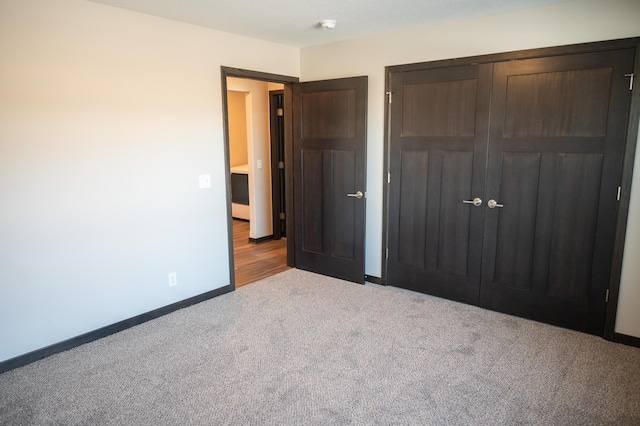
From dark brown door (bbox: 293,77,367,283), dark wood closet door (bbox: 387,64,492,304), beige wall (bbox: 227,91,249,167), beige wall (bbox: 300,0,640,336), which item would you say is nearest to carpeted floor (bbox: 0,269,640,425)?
dark wood closet door (bbox: 387,64,492,304)

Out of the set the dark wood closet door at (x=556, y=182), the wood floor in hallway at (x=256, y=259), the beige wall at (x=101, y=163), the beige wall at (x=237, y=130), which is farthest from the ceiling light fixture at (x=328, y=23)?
the beige wall at (x=237, y=130)

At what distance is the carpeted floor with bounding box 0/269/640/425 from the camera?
88.7 inches

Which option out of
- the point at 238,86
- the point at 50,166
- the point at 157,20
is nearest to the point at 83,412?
the point at 50,166

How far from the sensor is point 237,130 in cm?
791

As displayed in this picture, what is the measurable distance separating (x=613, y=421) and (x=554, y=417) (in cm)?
29

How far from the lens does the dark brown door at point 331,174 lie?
407 cm

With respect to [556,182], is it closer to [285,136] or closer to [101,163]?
[285,136]

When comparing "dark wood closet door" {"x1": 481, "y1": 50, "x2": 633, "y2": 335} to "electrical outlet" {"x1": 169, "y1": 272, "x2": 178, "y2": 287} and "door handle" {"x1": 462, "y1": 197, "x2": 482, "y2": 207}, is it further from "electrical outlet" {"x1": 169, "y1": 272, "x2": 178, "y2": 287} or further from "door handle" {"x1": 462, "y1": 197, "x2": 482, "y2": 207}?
"electrical outlet" {"x1": 169, "y1": 272, "x2": 178, "y2": 287}

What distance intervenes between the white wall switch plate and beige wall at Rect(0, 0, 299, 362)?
2.1 inches

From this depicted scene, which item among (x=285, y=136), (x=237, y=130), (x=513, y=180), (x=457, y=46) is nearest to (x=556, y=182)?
(x=513, y=180)

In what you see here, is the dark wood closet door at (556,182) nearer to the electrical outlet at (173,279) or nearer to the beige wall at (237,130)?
the electrical outlet at (173,279)

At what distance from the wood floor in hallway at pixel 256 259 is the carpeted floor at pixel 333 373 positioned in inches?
36.9

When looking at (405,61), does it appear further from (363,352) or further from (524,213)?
(363,352)

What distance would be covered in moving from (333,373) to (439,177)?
76.6 inches
